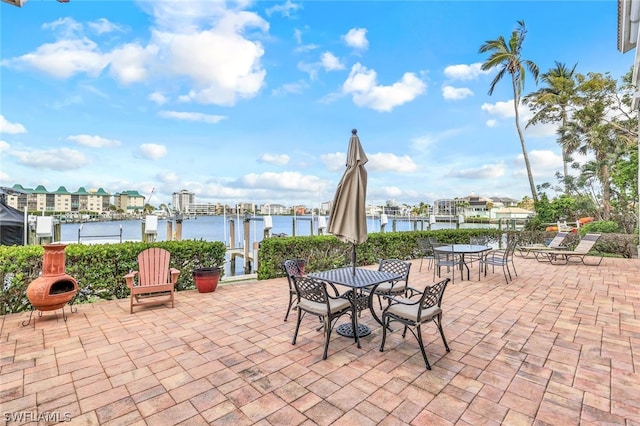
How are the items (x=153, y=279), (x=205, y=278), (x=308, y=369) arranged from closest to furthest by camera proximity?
(x=308, y=369) < (x=153, y=279) < (x=205, y=278)

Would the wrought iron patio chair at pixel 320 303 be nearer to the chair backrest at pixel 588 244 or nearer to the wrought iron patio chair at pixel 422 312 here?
the wrought iron patio chair at pixel 422 312

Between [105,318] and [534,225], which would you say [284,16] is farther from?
[534,225]

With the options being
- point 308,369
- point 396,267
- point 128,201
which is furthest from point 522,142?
point 128,201

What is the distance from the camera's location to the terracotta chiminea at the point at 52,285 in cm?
355

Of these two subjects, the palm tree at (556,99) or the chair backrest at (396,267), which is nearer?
the chair backrest at (396,267)

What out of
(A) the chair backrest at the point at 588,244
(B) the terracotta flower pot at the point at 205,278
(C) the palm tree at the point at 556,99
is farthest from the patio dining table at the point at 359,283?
(C) the palm tree at the point at 556,99

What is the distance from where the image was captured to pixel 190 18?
6.46 meters

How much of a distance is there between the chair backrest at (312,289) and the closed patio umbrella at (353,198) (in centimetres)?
69

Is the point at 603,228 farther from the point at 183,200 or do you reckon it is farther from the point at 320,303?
the point at 183,200

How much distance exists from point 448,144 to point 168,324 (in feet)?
42.5

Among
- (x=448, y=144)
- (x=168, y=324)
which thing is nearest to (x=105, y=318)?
(x=168, y=324)

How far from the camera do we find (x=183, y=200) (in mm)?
15258

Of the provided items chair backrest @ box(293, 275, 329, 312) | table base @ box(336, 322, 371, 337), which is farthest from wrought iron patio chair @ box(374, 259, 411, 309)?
chair backrest @ box(293, 275, 329, 312)

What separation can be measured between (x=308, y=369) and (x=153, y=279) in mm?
3160
